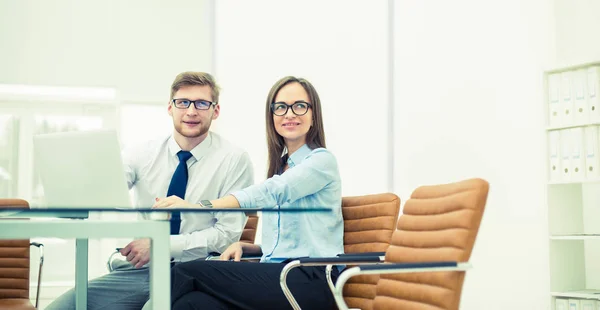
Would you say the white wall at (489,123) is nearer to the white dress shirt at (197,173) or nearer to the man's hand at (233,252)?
the white dress shirt at (197,173)

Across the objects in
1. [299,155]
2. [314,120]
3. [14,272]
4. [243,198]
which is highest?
[314,120]

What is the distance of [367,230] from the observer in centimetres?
259

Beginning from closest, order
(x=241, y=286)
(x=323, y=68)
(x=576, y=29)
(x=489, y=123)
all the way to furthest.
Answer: (x=241, y=286)
(x=576, y=29)
(x=489, y=123)
(x=323, y=68)

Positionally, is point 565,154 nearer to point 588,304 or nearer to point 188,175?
point 588,304

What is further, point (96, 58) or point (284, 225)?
point (96, 58)

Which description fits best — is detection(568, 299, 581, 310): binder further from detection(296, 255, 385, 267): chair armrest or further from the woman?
detection(296, 255, 385, 267): chair armrest

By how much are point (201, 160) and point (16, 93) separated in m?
3.80

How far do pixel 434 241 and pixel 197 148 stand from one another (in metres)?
1.25

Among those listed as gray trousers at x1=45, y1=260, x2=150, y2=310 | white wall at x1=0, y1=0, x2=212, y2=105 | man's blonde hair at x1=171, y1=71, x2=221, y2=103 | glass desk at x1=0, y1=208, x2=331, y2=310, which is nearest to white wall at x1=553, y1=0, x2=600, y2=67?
man's blonde hair at x1=171, y1=71, x2=221, y2=103

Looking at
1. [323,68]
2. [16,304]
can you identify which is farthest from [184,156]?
[323,68]

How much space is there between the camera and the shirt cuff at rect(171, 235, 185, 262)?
2.62 m

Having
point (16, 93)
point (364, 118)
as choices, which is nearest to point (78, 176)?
point (364, 118)

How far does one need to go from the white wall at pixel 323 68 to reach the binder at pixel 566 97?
1895 mm

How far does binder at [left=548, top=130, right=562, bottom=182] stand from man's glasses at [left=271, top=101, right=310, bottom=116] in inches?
74.7
